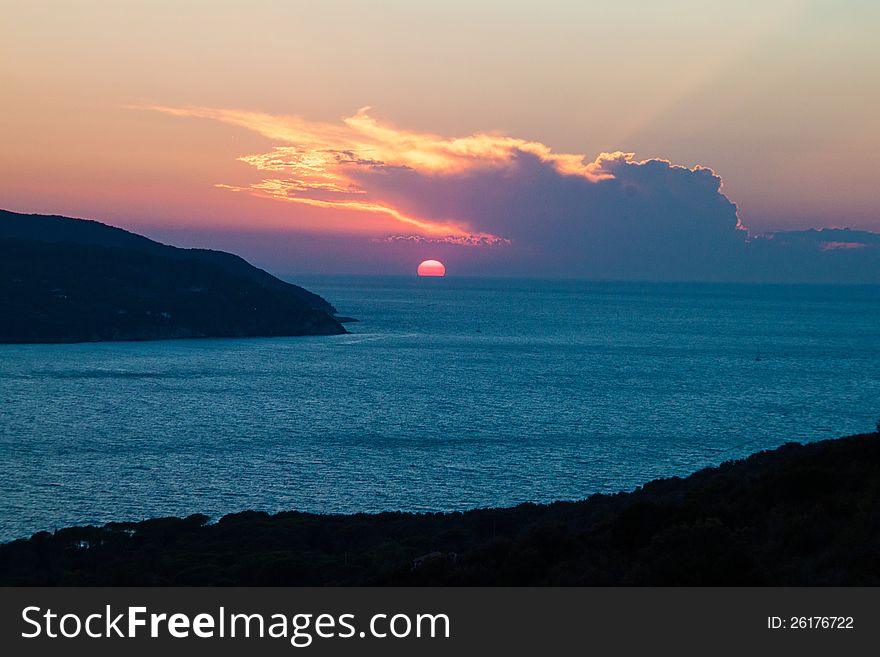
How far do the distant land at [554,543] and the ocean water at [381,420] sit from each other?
19.5 feet

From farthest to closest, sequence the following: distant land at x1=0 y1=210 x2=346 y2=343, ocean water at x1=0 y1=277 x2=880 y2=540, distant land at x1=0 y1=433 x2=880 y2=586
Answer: distant land at x1=0 y1=210 x2=346 y2=343 → ocean water at x1=0 y1=277 x2=880 y2=540 → distant land at x1=0 y1=433 x2=880 y2=586

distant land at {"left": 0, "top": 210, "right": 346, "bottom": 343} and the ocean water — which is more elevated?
distant land at {"left": 0, "top": 210, "right": 346, "bottom": 343}

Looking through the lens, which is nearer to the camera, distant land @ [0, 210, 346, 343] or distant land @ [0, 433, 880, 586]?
distant land @ [0, 433, 880, 586]

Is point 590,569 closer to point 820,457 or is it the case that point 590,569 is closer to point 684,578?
point 684,578

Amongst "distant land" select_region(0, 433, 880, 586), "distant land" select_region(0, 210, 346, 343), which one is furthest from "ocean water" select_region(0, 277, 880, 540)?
"distant land" select_region(0, 210, 346, 343)

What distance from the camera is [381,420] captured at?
60.7m

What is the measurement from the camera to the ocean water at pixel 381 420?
39500 millimetres

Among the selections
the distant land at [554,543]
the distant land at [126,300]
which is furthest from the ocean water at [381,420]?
the distant land at [126,300]

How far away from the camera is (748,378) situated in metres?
89.5

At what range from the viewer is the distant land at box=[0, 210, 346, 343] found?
4990 inches

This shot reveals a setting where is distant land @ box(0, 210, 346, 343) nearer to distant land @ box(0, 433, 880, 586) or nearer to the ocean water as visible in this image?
the ocean water

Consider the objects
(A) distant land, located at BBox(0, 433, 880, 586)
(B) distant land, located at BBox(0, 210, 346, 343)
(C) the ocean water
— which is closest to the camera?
(A) distant land, located at BBox(0, 433, 880, 586)

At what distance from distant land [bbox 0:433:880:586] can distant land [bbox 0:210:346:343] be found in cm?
10266

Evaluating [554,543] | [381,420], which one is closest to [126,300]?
[381,420]
